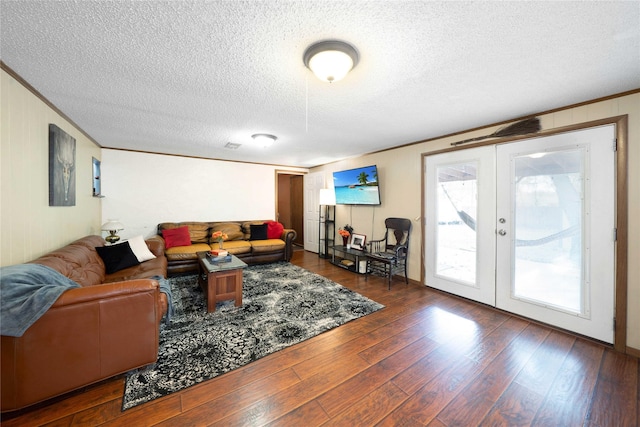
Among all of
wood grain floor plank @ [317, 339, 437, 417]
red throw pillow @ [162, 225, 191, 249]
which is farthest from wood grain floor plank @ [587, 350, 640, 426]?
red throw pillow @ [162, 225, 191, 249]

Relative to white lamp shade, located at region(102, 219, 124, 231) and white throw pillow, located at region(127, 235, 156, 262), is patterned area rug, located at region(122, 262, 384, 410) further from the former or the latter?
white lamp shade, located at region(102, 219, 124, 231)

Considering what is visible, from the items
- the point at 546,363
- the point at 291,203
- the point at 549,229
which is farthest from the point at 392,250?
the point at 291,203

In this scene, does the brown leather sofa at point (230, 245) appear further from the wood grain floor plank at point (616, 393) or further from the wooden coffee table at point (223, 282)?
the wood grain floor plank at point (616, 393)

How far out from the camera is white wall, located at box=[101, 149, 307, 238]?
4.35m

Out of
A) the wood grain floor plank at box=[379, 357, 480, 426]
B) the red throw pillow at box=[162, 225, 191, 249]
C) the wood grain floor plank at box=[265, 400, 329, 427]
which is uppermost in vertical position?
the red throw pillow at box=[162, 225, 191, 249]

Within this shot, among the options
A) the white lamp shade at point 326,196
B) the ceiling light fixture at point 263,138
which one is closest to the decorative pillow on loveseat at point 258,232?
the white lamp shade at point 326,196

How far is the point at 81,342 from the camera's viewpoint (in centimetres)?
152

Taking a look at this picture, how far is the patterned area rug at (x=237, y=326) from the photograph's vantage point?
5.66 feet

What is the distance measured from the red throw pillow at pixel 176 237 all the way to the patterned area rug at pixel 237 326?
756 mm

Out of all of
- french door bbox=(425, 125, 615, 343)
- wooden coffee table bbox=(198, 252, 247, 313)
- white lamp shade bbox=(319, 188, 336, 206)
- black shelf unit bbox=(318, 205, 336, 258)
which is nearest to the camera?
french door bbox=(425, 125, 615, 343)

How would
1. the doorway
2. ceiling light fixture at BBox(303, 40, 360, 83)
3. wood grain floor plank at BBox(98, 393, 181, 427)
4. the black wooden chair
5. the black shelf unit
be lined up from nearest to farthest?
wood grain floor plank at BBox(98, 393, 181, 427) → ceiling light fixture at BBox(303, 40, 360, 83) → the black wooden chair → the black shelf unit → the doorway

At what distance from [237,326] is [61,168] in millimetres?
2469

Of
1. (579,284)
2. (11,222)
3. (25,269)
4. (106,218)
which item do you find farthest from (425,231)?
(106,218)

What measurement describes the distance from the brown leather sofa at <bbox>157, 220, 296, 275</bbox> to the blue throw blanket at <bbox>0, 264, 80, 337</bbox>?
260 cm
